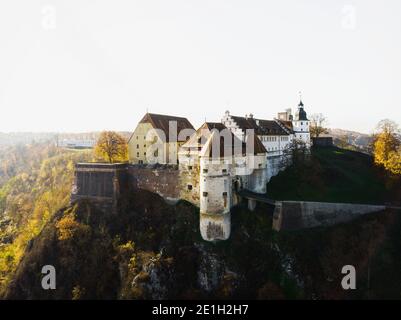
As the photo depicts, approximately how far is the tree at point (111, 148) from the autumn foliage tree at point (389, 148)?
31.4 metres

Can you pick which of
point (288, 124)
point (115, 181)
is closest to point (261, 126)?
point (288, 124)

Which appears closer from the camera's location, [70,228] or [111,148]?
[70,228]

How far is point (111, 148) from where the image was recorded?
50969 mm

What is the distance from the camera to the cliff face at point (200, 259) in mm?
32406

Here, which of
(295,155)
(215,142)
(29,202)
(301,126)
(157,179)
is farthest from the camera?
(29,202)

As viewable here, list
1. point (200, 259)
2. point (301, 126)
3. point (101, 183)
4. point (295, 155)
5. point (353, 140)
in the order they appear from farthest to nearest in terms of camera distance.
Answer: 1. point (353, 140)
2. point (301, 126)
3. point (295, 155)
4. point (101, 183)
5. point (200, 259)

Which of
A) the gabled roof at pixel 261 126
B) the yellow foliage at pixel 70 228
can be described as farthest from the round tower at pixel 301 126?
the yellow foliage at pixel 70 228

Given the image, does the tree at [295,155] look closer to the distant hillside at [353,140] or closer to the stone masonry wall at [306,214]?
the stone masonry wall at [306,214]

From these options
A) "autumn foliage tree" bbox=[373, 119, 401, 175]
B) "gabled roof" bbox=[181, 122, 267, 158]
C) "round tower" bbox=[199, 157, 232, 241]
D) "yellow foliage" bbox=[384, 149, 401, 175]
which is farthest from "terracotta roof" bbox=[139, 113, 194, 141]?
"yellow foliage" bbox=[384, 149, 401, 175]

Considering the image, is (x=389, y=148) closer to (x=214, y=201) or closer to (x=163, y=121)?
(x=214, y=201)

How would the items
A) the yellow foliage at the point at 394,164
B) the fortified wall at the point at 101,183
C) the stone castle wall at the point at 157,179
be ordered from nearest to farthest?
the yellow foliage at the point at 394,164
the stone castle wall at the point at 157,179
the fortified wall at the point at 101,183

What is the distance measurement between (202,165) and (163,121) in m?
13.0

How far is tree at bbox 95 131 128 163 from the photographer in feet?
168
